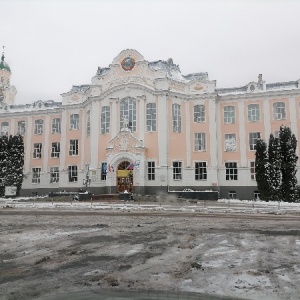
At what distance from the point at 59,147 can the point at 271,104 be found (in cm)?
2758

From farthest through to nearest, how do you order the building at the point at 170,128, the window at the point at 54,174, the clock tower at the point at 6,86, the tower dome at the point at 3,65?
the tower dome at the point at 3,65
the clock tower at the point at 6,86
the window at the point at 54,174
the building at the point at 170,128

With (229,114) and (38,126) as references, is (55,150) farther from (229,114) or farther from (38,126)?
(229,114)

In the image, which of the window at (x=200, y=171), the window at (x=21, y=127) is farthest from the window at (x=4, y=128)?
the window at (x=200, y=171)

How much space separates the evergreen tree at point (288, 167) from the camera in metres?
31.4

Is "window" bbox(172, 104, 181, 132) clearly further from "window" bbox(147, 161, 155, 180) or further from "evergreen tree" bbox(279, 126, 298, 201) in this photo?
"evergreen tree" bbox(279, 126, 298, 201)

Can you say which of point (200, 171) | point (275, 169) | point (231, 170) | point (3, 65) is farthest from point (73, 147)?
point (3, 65)

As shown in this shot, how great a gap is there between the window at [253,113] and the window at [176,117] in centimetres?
843

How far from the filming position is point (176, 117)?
40.3 metres

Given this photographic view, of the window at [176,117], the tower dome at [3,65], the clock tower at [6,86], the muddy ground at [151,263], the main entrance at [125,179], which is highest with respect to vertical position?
the tower dome at [3,65]

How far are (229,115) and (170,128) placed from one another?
7.64m

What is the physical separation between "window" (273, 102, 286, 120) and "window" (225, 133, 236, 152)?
5293 mm

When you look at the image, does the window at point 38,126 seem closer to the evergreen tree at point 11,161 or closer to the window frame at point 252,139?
the evergreen tree at point 11,161

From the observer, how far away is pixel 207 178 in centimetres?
3891

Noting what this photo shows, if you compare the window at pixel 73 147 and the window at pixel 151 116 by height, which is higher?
the window at pixel 151 116
